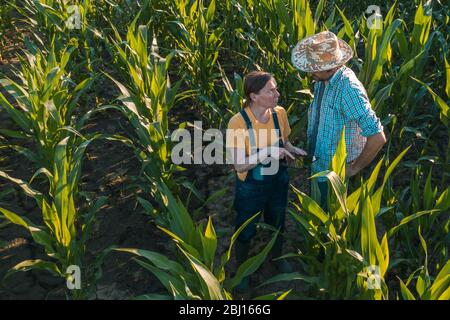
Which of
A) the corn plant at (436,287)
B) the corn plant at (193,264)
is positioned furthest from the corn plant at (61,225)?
the corn plant at (436,287)

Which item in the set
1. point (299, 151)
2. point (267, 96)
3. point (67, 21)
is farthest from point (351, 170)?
point (67, 21)

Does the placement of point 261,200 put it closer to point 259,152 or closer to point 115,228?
point 259,152

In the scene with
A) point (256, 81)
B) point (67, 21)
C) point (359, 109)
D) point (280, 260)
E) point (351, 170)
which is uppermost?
point (67, 21)

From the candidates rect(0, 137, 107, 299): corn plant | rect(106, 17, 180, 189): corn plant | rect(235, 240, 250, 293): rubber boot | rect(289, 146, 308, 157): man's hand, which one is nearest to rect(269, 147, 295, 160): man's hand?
rect(289, 146, 308, 157): man's hand

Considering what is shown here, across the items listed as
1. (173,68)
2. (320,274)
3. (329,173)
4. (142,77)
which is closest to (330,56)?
(329,173)

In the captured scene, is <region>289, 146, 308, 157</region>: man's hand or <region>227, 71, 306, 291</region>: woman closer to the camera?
<region>227, 71, 306, 291</region>: woman

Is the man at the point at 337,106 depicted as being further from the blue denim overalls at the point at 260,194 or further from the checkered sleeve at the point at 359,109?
the blue denim overalls at the point at 260,194

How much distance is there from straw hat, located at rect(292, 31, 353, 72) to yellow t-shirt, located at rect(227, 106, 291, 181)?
0.27 m

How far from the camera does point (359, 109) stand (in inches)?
78.2

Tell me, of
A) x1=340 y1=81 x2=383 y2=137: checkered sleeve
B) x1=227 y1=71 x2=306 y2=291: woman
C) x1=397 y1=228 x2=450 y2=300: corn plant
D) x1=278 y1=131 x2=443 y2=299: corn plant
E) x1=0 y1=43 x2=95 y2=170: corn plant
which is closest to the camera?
x1=397 y1=228 x2=450 y2=300: corn plant

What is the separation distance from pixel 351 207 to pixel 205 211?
1254 millimetres

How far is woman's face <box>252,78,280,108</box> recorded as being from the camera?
2068 mm

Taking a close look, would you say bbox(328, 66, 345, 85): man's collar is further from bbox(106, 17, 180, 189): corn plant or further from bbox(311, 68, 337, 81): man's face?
bbox(106, 17, 180, 189): corn plant

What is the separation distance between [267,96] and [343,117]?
320 millimetres
